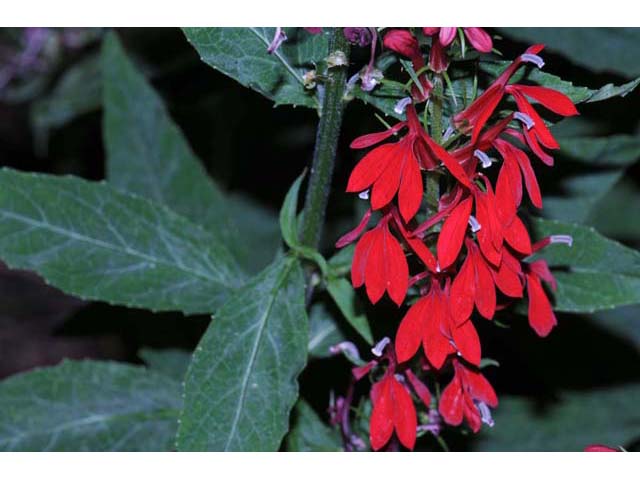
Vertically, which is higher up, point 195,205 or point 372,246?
point 372,246

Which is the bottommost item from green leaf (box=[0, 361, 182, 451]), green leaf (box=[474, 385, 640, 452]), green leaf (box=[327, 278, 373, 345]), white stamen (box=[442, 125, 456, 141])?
green leaf (box=[474, 385, 640, 452])

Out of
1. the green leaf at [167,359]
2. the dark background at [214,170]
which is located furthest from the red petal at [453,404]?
the green leaf at [167,359]

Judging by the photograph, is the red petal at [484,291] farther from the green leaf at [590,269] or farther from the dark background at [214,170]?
the dark background at [214,170]

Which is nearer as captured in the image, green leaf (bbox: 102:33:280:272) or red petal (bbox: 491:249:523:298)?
red petal (bbox: 491:249:523:298)

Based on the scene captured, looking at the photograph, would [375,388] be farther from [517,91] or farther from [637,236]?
[637,236]

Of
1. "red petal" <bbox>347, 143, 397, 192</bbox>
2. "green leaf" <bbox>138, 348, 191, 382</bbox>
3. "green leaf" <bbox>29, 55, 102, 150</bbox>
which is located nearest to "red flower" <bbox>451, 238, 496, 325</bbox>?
"red petal" <bbox>347, 143, 397, 192</bbox>

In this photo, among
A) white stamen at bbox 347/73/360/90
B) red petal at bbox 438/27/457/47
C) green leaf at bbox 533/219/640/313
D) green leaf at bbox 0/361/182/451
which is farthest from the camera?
green leaf at bbox 0/361/182/451

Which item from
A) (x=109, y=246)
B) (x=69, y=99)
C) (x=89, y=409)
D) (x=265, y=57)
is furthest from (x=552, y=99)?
(x=69, y=99)

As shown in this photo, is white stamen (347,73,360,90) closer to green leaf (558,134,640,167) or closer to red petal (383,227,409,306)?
red petal (383,227,409,306)

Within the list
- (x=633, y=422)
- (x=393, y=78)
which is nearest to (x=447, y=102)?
(x=393, y=78)
